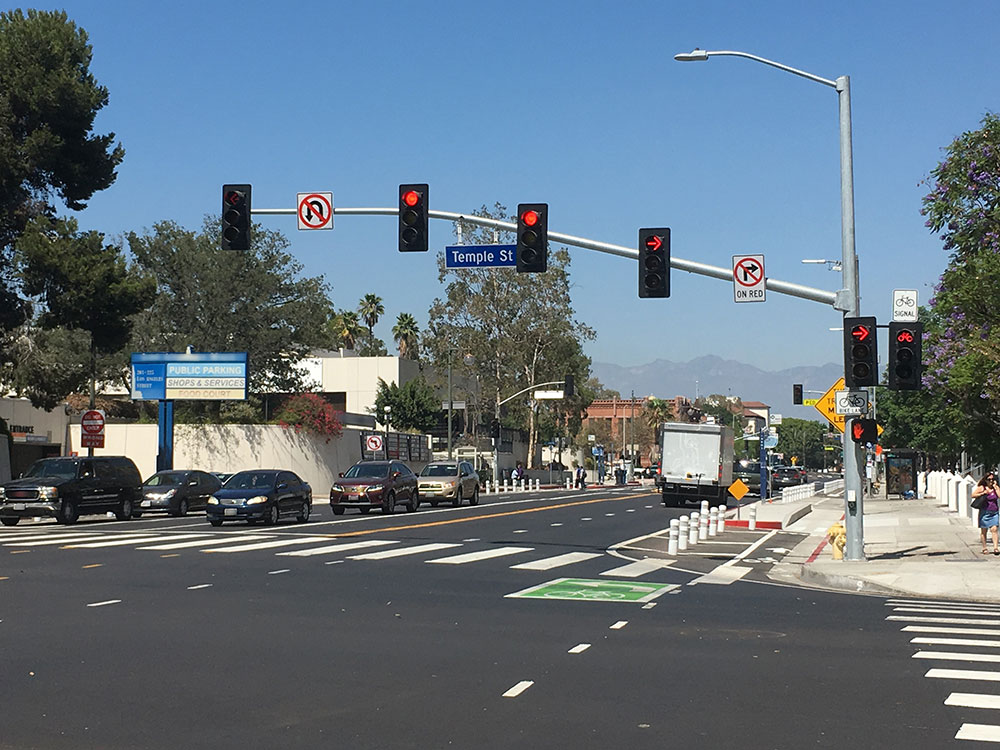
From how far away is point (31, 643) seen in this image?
1138 centimetres

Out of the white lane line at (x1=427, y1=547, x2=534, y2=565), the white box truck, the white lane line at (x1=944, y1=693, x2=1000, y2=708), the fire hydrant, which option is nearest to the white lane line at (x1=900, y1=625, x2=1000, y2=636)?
the white lane line at (x1=944, y1=693, x2=1000, y2=708)

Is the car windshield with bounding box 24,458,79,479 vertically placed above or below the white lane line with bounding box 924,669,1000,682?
above

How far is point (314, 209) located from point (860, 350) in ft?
34.3

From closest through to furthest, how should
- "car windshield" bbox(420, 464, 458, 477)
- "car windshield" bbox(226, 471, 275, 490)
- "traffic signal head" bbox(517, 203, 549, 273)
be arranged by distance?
"traffic signal head" bbox(517, 203, 549, 273), "car windshield" bbox(226, 471, 275, 490), "car windshield" bbox(420, 464, 458, 477)

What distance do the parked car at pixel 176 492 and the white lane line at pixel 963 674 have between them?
98.6ft

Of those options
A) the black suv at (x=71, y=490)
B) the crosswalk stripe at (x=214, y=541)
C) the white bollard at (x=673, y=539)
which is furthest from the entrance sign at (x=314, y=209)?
the black suv at (x=71, y=490)

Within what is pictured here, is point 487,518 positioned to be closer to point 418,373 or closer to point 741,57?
point 741,57

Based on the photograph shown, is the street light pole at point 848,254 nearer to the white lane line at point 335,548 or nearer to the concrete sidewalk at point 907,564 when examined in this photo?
the concrete sidewalk at point 907,564

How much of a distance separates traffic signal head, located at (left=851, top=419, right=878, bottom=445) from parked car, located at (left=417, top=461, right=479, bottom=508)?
2466 cm

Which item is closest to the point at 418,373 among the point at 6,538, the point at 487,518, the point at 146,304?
the point at 146,304

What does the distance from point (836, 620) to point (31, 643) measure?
8.91m

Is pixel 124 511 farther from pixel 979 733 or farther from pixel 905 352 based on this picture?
pixel 979 733

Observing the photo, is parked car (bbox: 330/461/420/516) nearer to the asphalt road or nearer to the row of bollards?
the row of bollards

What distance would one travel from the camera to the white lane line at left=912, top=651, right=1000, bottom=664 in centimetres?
1105
